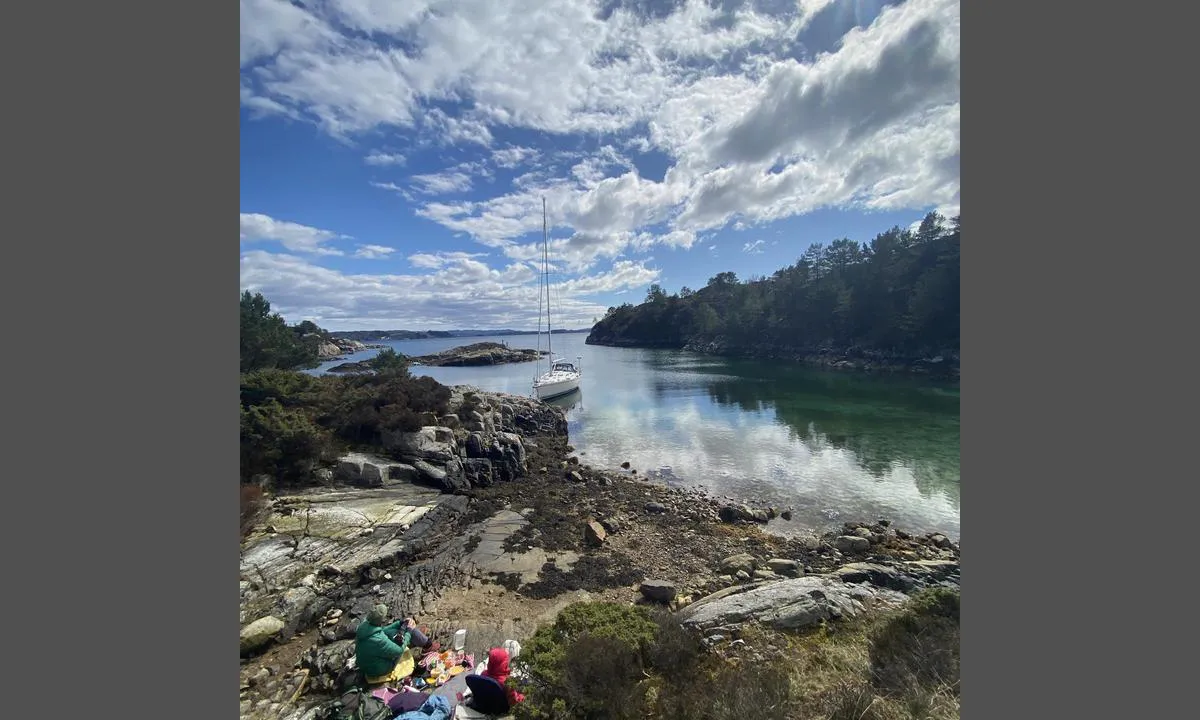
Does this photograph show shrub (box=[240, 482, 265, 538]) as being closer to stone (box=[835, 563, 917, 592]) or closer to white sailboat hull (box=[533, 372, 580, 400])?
stone (box=[835, 563, 917, 592])

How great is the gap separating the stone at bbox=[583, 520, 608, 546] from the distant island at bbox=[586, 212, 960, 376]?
146 ft

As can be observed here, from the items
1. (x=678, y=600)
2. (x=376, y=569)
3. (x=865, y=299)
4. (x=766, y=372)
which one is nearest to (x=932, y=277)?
(x=865, y=299)

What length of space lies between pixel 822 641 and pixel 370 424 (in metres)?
13.7

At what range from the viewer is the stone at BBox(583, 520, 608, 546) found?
1054cm

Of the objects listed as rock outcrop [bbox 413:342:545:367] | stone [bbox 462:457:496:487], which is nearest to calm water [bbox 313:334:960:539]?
stone [bbox 462:457:496:487]

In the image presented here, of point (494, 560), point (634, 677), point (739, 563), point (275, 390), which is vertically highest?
point (275, 390)

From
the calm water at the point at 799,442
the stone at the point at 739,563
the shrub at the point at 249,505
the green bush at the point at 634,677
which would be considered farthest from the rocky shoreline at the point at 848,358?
the shrub at the point at 249,505

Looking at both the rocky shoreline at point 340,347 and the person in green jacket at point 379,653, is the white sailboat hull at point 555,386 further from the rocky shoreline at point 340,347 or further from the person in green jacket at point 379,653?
the rocky shoreline at point 340,347

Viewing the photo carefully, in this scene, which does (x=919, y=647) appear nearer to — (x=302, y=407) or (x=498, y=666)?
(x=498, y=666)

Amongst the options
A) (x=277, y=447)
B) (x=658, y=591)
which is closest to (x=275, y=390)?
(x=277, y=447)

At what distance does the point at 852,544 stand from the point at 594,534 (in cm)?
629

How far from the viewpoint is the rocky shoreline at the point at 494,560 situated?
614 centimetres

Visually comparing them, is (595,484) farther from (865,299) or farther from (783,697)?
(865,299)

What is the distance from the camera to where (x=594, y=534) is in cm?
1065
